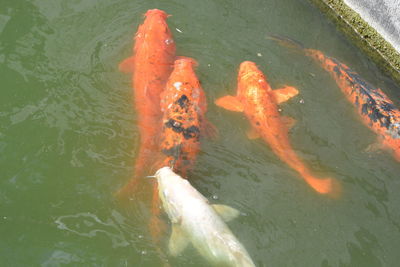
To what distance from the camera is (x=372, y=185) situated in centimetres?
446

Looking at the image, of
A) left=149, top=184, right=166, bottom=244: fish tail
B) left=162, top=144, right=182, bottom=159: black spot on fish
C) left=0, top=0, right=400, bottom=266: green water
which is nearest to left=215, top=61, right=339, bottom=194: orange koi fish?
left=0, top=0, right=400, bottom=266: green water

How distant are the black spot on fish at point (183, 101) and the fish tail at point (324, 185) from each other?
1.57 metres

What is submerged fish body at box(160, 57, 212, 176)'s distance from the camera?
4461mm

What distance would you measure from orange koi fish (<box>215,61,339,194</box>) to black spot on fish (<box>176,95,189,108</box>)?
48cm

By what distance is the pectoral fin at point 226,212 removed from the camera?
13.0 ft

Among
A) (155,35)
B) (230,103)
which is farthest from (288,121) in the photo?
(155,35)

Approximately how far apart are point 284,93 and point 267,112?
0.45 metres

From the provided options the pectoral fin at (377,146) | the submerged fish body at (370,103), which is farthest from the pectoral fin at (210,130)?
the submerged fish body at (370,103)

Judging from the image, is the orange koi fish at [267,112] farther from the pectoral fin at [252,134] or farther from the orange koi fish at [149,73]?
the orange koi fish at [149,73]

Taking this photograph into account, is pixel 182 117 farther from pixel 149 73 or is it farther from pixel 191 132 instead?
pixel 149 73

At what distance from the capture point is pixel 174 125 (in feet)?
15.2

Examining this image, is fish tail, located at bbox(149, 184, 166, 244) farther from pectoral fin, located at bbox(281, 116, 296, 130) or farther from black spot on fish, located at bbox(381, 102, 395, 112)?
black spot on fish, located at bbox(381, 102, 395, 112)

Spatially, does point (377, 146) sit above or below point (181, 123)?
above

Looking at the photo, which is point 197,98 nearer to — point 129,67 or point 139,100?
point 139,100
